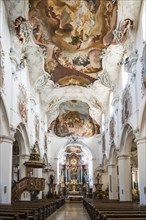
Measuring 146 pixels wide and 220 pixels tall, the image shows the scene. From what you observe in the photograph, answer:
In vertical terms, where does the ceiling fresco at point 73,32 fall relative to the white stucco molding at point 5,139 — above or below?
above

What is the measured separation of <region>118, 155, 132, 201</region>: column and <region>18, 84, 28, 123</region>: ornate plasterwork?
6778 millimetres

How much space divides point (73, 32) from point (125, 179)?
9.95 metres

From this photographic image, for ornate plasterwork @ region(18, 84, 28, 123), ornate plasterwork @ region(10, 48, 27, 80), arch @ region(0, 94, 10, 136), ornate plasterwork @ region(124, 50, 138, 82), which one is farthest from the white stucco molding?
ornate plasterwork @ region(124, 50, 138, 82)

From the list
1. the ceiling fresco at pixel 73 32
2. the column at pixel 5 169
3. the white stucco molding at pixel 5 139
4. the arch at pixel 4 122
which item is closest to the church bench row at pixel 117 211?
the column at pixel 5 169

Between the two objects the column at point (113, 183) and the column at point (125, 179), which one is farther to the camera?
the column at point (113, 183)

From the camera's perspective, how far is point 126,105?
2014 cm

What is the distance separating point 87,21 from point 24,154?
936 centimetres

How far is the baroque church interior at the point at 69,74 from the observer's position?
54.8 feet

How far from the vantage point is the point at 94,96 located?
30578 mm

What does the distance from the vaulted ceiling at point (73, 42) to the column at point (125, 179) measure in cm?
610

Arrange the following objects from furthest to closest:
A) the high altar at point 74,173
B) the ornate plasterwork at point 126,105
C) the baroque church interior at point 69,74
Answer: the high altar at point 74,173 → the ornate plasterwork at point 126,105 → the baroque church interior at point 69,74

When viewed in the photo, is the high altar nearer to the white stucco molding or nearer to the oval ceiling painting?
the oval ceiling painting

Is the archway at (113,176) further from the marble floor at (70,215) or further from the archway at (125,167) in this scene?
the marble floor at (70,215)

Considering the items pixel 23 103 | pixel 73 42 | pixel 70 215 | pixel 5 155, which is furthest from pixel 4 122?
pixel 73 42
